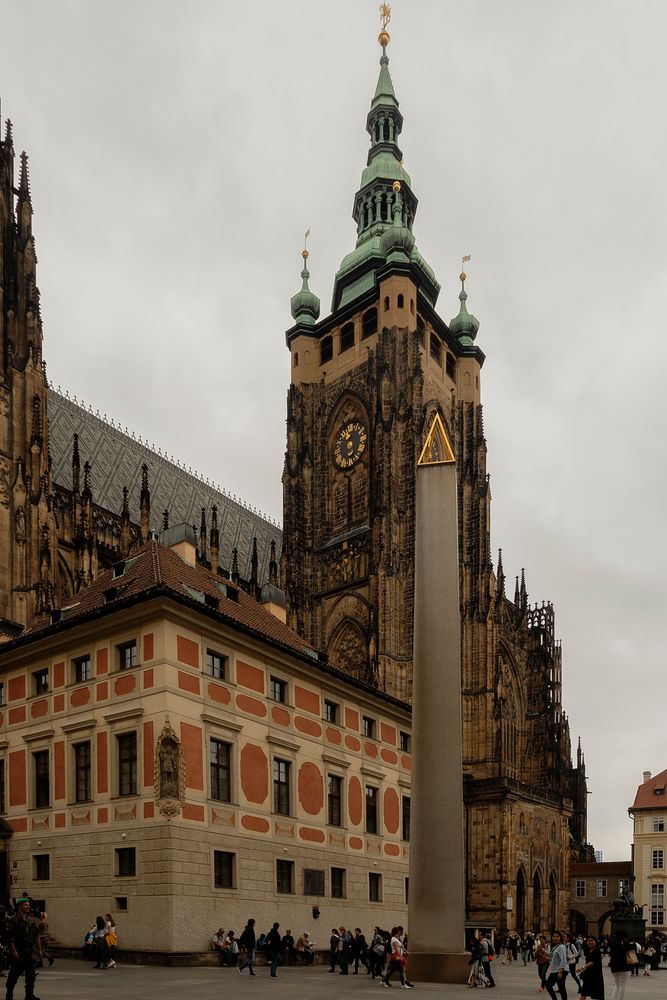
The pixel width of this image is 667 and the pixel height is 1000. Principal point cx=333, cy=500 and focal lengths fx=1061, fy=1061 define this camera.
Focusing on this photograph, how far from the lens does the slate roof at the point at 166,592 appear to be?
30.4 metres

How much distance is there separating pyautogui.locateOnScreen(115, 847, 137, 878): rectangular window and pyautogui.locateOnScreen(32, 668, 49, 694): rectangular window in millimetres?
5806

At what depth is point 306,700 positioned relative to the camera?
115 ft

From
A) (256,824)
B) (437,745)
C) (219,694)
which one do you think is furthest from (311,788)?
(437,745)

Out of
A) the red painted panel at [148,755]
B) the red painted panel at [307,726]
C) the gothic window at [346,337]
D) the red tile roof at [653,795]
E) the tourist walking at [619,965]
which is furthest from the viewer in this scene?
the red tile roof at [653,795]

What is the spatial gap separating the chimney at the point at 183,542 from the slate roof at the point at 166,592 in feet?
3.32

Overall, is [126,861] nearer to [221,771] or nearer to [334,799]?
[221,771]

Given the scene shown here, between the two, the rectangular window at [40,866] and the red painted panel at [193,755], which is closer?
the red painted panel at [193,755]

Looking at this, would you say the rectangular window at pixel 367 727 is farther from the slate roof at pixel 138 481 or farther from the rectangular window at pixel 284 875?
the slate roof at pixel 138 481

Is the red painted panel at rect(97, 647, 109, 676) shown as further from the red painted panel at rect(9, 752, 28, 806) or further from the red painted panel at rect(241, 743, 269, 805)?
the red painted panel at rect(241, 743, 269, 805)

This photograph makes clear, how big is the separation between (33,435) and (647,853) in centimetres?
6638

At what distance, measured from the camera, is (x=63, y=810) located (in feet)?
100

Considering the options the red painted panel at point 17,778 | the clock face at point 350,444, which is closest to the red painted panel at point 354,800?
the red painted panel at point 17,778

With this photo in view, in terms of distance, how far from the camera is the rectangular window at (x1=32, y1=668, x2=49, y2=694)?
106 ft

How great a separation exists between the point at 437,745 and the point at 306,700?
13670 millimetres
